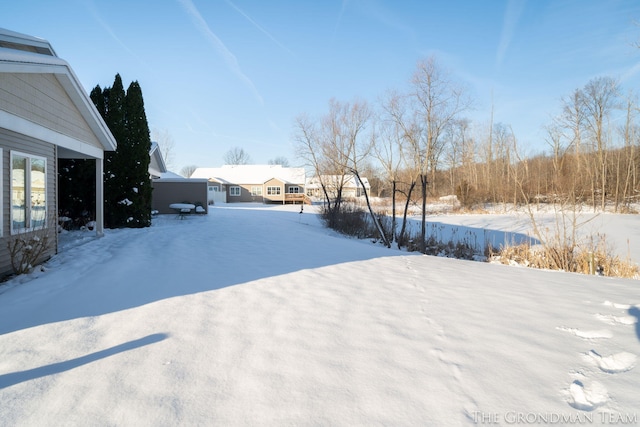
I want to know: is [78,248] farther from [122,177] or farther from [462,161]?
[462,161]

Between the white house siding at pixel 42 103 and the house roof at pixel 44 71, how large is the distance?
13 cm

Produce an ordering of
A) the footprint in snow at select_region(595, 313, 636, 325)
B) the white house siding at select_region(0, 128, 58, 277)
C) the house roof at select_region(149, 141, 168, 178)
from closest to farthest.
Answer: the footprint in snow at select_region(595, 313, 636, 325)
the white house siding at select_region(0, 128, 58, 277)
the house roof at select_region(149, 141, 168, 178)

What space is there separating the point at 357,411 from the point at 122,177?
13187mm

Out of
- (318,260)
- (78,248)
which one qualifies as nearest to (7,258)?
(78,248)

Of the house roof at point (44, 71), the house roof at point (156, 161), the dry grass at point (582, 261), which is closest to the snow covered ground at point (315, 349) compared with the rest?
the dry grass at point (582, 261)

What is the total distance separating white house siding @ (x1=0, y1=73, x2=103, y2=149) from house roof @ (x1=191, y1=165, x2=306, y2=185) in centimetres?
2960

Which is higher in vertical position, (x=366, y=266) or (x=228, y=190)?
(x=228, y=190)

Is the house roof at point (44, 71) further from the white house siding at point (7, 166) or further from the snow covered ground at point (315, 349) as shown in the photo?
the snow covered ground at point (315, 349)

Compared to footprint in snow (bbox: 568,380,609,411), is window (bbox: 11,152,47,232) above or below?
above

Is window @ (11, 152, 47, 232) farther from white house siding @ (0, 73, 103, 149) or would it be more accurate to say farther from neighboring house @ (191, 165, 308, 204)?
neighboring house @ (191, 165, 308, 204)

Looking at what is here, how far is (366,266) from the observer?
20.5ft

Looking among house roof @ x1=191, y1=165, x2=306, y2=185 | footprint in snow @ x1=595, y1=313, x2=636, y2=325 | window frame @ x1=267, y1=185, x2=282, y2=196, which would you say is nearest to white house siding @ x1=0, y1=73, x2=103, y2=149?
footprint in snow @ x1=595, y1=313, x2=636, y2=325

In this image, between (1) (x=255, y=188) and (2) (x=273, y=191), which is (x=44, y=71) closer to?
(2) (x=273, y=191)

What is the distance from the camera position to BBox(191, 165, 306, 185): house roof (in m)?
38.4
